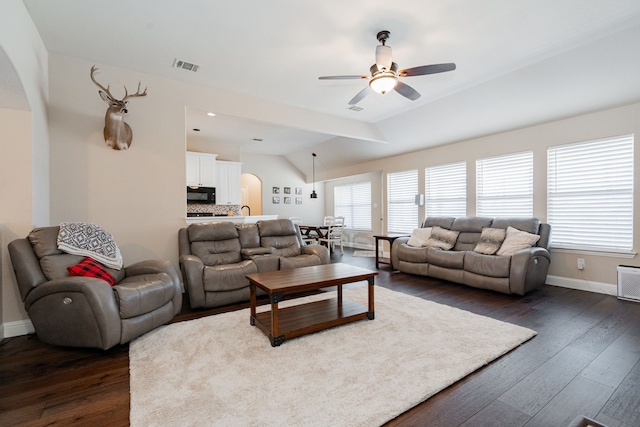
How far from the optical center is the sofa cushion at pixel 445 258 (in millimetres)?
4434

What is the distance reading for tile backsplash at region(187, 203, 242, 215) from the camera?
737cm

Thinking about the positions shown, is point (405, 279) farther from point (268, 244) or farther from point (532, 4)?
point (532, 4)

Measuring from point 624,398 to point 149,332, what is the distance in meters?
3.57

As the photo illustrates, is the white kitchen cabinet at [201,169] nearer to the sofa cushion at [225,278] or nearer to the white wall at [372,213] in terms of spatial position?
the white wall at [372,213]

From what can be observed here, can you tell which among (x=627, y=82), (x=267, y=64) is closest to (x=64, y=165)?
(x=267, y=64)

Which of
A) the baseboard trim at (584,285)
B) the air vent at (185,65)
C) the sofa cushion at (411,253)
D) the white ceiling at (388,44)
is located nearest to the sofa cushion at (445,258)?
the sofa cushion at (411,253)

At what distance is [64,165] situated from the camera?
11.1ft

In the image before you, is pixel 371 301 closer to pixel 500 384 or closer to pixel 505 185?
pixel 500 384

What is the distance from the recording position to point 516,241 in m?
4.20

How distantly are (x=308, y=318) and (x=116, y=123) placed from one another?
311 centimetres

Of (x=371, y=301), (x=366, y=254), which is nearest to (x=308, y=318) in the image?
(x=371, y=301)

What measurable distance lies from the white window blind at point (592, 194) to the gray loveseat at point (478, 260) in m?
0.39

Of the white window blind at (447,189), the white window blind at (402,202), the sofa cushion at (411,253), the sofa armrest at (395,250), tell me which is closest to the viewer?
the sofa cushion at (411,253)

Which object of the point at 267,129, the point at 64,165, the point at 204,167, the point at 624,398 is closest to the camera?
the point at 624,398
